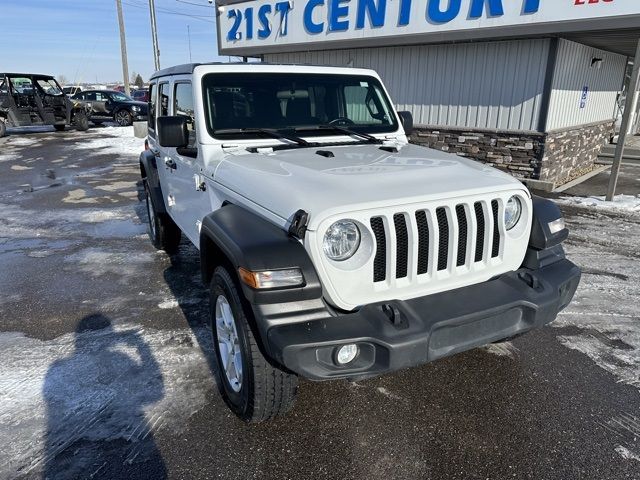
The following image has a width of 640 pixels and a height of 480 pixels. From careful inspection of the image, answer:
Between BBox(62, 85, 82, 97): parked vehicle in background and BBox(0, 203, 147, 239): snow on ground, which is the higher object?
BBox(62, 85, 82, 97): parked vehicle in background

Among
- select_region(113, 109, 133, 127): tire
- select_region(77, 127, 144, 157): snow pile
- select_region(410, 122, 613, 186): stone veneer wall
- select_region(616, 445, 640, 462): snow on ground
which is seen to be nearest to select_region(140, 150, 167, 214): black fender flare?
select_region(616, 445, 640, 462): snow on ground

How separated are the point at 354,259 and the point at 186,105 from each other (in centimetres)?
230

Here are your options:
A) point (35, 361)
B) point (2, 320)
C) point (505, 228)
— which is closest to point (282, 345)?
point (505, 228)

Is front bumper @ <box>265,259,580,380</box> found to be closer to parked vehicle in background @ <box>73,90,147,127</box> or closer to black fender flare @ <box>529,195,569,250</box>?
black fender flare @ <box>529,195,569,250</box>

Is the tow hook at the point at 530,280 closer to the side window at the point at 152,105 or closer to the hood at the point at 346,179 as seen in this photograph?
the hood at the point at 346,179

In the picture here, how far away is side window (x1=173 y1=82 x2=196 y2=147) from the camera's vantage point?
11.9ft

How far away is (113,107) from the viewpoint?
21.3 m

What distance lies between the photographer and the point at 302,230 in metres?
2.28

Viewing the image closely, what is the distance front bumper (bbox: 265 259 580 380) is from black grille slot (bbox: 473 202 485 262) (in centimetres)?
17

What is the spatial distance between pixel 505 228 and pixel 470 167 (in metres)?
0.49

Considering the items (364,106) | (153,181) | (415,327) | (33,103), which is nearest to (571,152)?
(364,106)

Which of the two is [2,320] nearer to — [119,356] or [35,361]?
[35,361]

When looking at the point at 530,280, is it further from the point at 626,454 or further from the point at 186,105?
the point at 186,105

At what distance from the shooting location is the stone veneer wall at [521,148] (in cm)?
908
